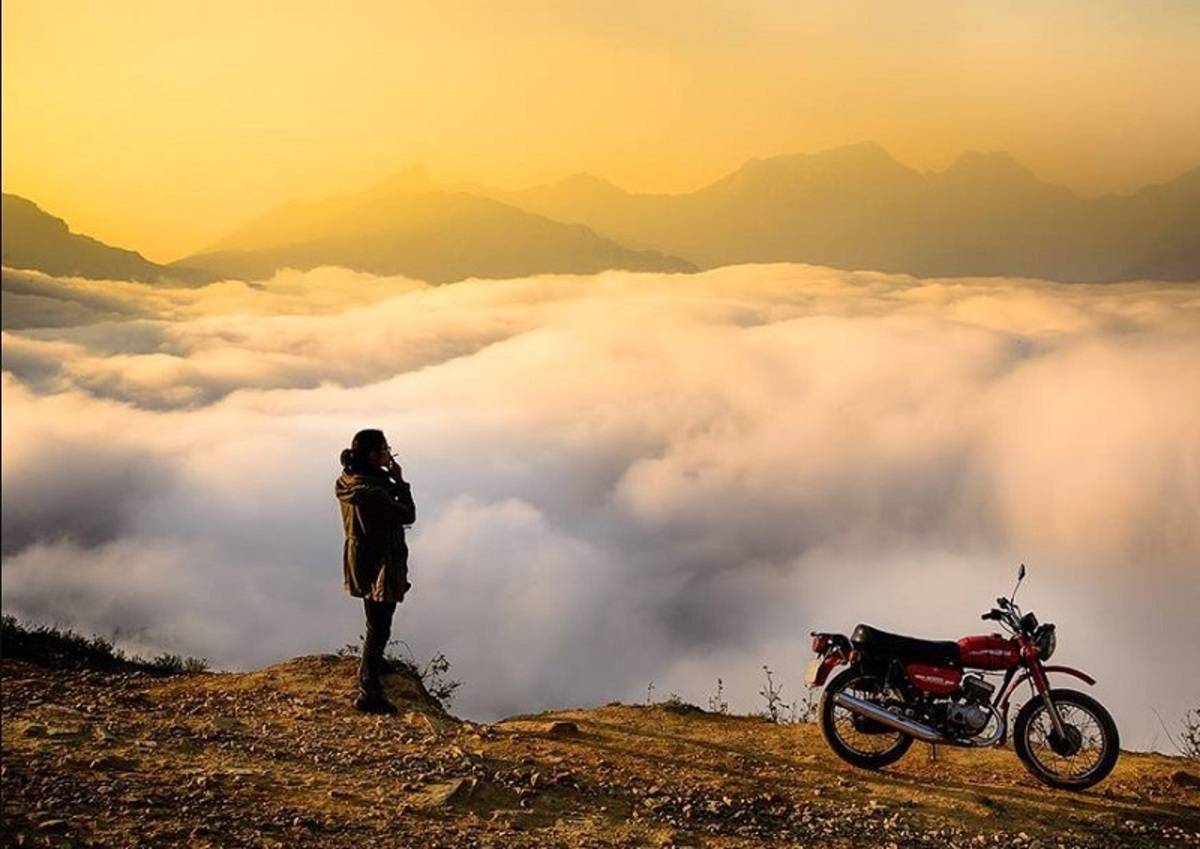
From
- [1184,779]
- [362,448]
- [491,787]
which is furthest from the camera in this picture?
[362,448]

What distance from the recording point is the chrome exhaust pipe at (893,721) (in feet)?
28.2

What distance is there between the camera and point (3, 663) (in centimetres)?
1133

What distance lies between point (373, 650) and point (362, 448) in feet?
6.01

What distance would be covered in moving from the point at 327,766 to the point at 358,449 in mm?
2736

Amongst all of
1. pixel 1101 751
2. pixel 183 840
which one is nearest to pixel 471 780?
pixel 183 840

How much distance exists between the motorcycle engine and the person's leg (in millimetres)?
4830

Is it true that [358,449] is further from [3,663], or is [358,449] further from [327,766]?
[3,663]

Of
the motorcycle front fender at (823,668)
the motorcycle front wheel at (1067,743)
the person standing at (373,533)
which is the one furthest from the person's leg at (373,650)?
the motorcycle front wheel at (1067,743)

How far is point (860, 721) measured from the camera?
8742 millimetres

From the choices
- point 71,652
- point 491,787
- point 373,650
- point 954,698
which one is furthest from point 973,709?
point 71,652

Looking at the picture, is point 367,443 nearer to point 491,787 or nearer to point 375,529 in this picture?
point 375,529

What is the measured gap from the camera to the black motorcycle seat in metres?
8.71

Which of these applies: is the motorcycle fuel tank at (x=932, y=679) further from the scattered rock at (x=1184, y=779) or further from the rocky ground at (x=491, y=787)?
the scattered rock at (x=1184, y=779)

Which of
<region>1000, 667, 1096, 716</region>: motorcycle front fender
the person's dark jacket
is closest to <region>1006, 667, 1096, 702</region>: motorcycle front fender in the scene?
<region>1000, 667, 1096, 716</region>: motorcycle front fender
